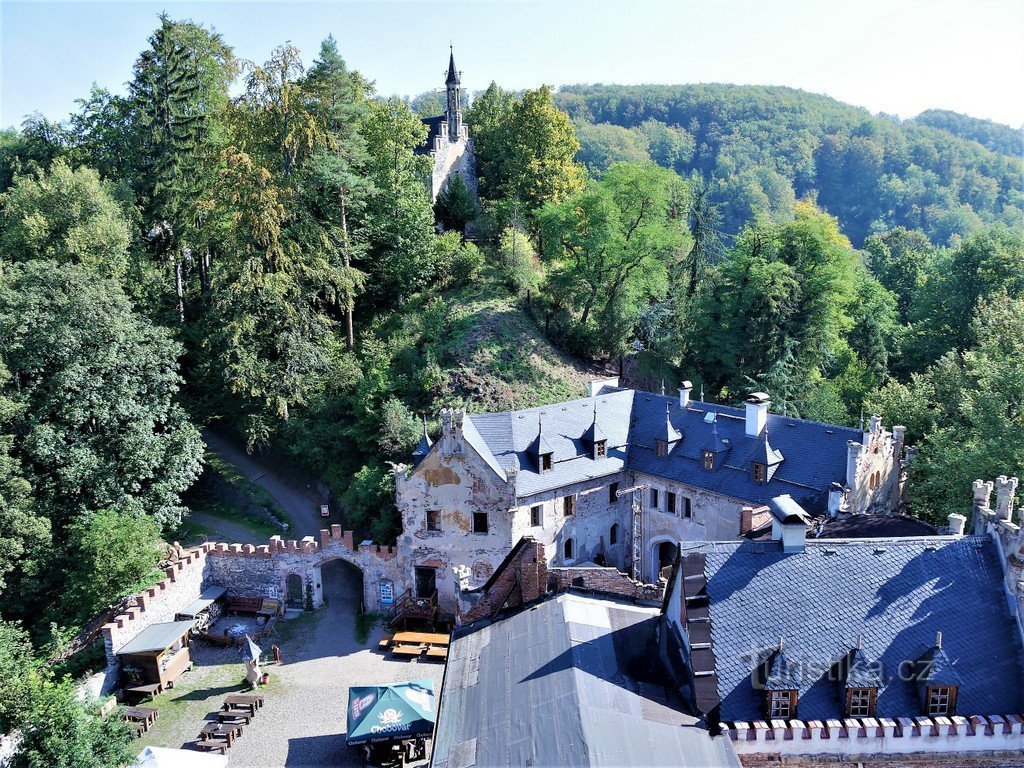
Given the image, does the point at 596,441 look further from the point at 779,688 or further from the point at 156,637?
the point at 156,637

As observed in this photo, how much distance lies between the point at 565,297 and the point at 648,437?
17497mm

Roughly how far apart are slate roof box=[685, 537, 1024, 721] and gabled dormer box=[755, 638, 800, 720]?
198mm

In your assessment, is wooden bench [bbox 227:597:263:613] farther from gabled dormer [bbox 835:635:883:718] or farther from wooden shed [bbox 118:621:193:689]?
gabled dormer [bbox 835:635:883:718]

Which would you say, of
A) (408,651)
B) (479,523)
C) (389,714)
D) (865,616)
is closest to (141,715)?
(389,714)

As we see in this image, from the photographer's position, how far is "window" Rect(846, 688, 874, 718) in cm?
1744

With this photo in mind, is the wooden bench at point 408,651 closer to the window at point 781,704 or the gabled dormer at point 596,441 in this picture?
the gabled dormer at point 596,441

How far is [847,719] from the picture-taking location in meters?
17.2

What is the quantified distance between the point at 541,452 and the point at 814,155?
107 metres

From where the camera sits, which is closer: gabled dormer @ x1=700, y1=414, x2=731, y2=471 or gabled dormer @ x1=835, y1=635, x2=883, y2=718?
gabled dormer @ x1=835, y1=635, x2=883, y2=718

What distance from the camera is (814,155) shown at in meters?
121

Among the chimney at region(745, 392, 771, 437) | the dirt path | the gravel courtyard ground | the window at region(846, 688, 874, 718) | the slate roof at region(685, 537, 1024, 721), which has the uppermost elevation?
the chimney at region(745, 392, 771, 437)

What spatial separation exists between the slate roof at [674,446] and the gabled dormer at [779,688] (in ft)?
44.6

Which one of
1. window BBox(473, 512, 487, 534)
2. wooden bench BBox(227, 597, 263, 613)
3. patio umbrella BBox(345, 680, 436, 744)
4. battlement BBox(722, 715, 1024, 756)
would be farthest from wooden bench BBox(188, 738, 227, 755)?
battlement BBox(722, 715, 1024, 756)

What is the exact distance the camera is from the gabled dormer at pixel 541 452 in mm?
33500
